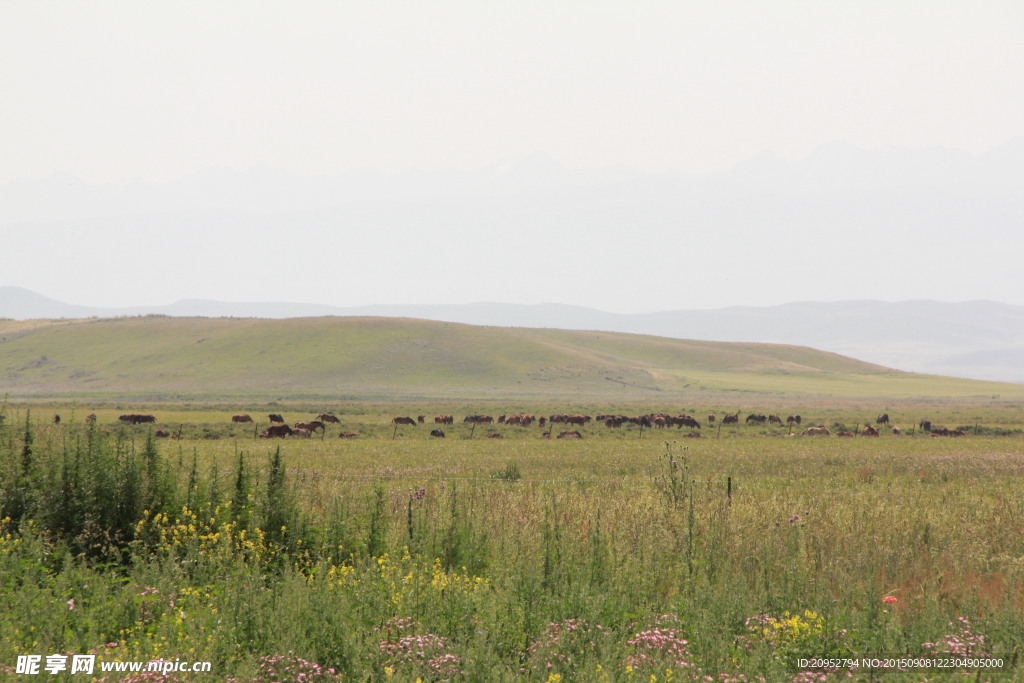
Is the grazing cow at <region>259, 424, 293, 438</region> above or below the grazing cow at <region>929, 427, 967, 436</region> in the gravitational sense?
below

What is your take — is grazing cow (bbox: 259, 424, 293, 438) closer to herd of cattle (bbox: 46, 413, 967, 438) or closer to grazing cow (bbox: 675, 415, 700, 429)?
herd of cattle (bbox: 46, 413, 967, 438)

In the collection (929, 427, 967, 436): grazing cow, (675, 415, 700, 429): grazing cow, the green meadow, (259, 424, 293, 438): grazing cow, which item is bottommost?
(259, 424, 293, 438): grazing cow

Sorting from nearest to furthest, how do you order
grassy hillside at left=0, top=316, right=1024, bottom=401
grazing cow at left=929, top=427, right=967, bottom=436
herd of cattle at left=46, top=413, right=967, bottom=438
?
herd of cattle at left=46, top=413, right=967, bottom=438, grazing cow at left=929, top=427, right=967, bottom=436, grassy hillside at left=0, top=316, right=1024, bottom=401

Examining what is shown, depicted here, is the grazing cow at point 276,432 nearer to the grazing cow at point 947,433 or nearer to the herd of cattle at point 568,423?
the herd of cattle at point 568,423

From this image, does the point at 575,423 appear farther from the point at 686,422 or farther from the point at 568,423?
the point at 686,422

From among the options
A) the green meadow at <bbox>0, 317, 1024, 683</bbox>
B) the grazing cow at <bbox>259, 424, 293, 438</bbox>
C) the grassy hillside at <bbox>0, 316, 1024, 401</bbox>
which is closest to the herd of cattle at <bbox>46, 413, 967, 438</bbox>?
the grazing cow at <bbox>259, 424, 293, 438</bbox>

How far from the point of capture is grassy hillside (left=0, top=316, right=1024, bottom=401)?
116812mm

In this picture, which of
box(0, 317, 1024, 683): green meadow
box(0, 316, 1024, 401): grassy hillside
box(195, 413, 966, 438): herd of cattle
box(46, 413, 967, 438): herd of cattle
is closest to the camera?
box(0, 317, 1024, 683): green meadow

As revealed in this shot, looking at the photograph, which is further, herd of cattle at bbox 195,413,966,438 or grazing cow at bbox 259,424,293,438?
herd of cattle at bbox 195,413,966,438

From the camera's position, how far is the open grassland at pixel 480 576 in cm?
791

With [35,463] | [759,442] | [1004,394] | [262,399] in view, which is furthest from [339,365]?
[35,463]

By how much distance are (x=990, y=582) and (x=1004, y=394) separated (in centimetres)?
13802

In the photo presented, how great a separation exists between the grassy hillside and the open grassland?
302ft

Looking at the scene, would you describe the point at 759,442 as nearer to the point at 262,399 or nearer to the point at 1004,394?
the point at 262,399
